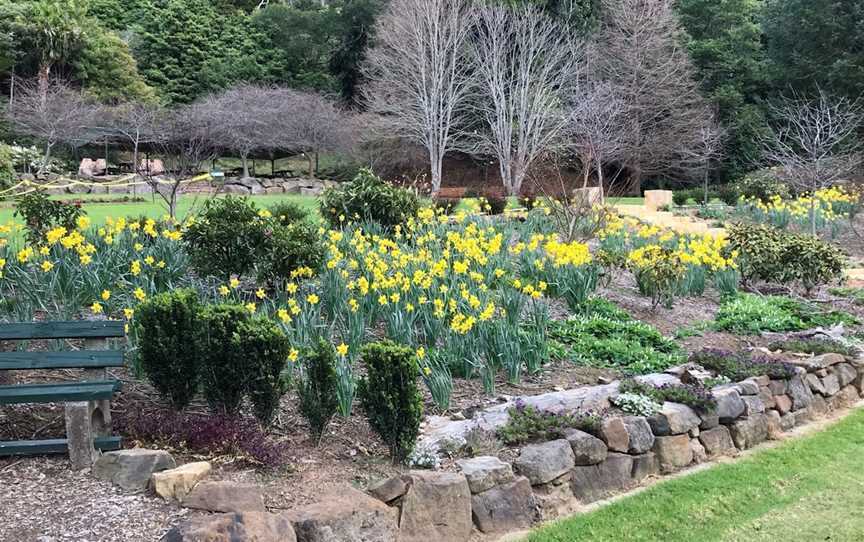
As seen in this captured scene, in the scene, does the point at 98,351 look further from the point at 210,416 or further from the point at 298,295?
the point at 298,295

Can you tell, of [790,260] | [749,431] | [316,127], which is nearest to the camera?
[749,431]

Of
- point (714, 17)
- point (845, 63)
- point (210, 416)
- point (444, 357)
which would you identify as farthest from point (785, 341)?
point (714, 17)

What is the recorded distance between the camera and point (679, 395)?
14.8 ft

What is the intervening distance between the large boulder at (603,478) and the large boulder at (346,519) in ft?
3.90

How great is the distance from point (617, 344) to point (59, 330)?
3.95 meters

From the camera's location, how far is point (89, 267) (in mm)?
5301

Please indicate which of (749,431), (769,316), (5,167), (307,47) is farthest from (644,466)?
(307,47)

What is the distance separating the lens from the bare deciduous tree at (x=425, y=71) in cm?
2503

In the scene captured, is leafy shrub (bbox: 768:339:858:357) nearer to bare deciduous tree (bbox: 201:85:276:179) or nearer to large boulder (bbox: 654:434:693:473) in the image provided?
large boulder (bbox: 654:434:693:473)

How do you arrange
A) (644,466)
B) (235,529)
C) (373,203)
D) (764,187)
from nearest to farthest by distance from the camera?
(235,529)
(644,466)
(373,203)
(764,187)

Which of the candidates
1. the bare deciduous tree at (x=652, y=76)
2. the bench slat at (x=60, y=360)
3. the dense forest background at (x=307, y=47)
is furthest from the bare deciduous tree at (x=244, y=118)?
the bench slat at (x=60, y=360)

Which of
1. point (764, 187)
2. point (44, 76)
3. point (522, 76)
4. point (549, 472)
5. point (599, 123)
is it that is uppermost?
point (44, 76)

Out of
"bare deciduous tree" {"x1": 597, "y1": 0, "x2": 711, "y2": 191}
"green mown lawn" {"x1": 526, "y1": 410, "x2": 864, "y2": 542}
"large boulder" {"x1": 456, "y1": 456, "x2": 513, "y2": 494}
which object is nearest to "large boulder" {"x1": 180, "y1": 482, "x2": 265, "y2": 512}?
"large boulder" {"x1": 456, "y1": 456, "x2": 513, "y2": 494}

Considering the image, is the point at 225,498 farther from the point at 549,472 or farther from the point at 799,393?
the point at 799,393
